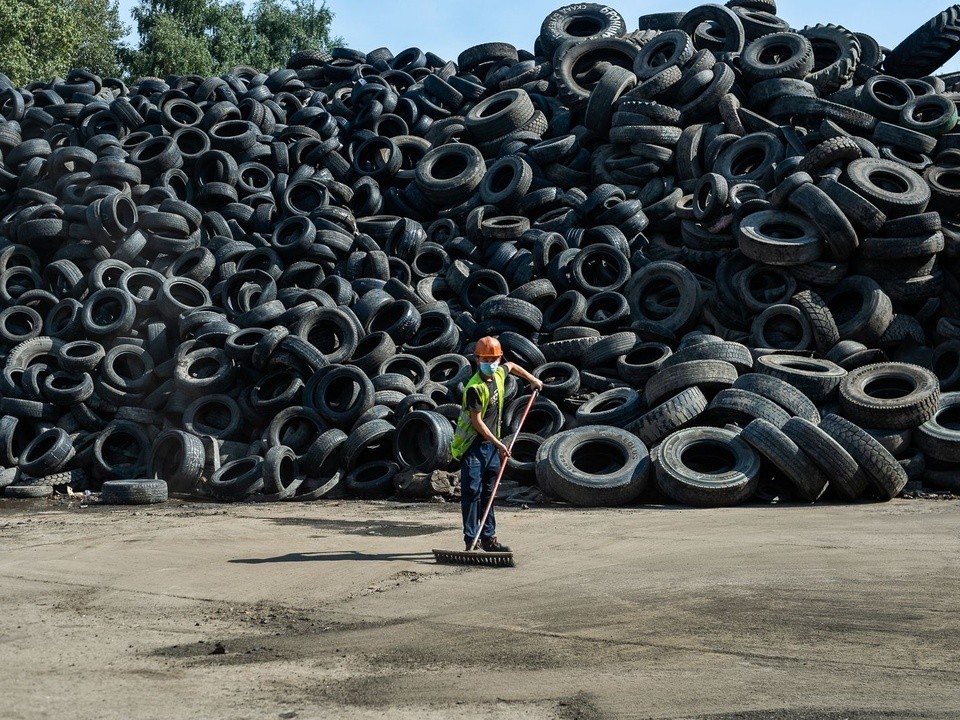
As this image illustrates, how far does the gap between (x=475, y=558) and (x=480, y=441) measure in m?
0.88

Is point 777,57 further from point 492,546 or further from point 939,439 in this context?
point 492,546

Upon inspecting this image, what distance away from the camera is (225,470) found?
42.2 feet

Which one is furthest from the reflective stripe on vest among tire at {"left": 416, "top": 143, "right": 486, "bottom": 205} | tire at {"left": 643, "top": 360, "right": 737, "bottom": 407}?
tire at {"left": 416, "top": 143, "right": 486, "bottom": 205}

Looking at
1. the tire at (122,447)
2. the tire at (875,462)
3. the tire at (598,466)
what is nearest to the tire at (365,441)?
the tire at (598,466)

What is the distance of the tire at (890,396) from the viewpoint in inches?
439

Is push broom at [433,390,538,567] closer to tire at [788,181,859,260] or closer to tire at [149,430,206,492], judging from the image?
tire at [149,430,206,492]

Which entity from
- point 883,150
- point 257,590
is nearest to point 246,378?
point 257,590

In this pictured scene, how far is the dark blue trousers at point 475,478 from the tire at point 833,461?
3.91m

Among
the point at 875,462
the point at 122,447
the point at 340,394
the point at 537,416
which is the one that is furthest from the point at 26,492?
the point at 875,462

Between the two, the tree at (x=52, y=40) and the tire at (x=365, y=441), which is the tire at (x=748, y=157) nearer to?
the tire at (x=365, y=441)

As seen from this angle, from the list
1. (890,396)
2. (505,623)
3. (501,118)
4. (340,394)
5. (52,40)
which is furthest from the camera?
(52,40)

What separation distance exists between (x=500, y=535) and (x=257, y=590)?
8.83ft

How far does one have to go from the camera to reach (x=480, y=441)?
7.91 metres

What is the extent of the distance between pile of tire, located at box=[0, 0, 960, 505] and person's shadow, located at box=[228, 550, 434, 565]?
3.31 metres
